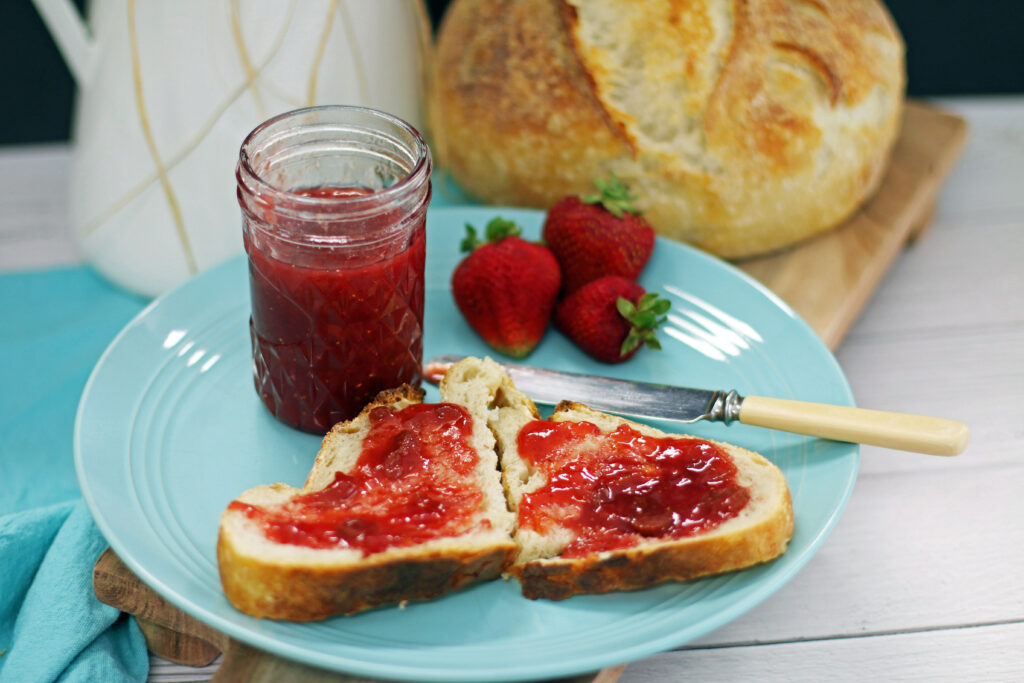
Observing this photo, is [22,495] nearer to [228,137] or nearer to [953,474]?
[228,137]

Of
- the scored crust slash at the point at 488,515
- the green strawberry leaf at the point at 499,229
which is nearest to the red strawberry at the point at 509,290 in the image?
the green strawberry leaf at the point at 499,229

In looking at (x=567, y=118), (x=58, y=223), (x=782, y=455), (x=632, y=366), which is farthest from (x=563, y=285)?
(x=58, y=223)

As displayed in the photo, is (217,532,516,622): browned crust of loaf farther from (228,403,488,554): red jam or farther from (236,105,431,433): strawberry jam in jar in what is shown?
(236,105,431,433): strawberry jam in jar

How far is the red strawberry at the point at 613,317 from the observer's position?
6.90 ft

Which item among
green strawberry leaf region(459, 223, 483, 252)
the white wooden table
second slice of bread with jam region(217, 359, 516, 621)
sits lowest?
the white wooden table

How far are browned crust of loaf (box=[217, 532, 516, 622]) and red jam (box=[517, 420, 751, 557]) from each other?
0.13 meters

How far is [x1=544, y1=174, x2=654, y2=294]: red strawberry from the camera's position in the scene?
2.21m

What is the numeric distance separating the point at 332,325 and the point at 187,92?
0.82 metres

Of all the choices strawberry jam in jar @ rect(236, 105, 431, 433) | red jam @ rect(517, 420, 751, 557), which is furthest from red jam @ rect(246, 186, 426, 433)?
red jam @ rect(517, 420, 751, 557)

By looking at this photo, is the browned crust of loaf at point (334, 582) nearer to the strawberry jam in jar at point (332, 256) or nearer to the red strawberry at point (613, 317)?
the strawberry jam in jar at point (332, 256)

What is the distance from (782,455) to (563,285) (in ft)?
2.26

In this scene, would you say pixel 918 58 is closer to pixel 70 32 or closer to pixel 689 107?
pixel 689 107

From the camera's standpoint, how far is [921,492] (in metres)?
2.16

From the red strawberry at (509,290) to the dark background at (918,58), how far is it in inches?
63.0
